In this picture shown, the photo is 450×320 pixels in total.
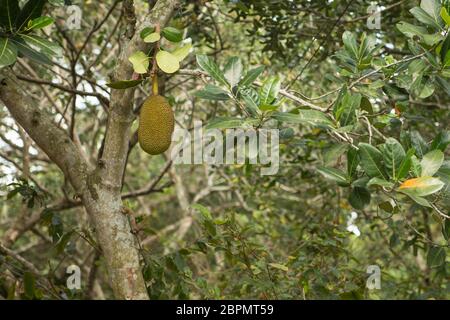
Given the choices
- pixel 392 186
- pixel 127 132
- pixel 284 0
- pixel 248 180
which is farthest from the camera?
pixel 248 180

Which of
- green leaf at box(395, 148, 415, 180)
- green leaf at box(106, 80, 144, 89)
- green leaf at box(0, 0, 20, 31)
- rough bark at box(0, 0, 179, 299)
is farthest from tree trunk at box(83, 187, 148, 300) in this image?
green leaf at box(395, 148, 415, 180)

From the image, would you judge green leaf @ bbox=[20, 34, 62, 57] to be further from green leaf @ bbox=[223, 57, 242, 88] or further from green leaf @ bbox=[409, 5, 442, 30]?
green leaf @ bbox=[409, 5, 442, 30]

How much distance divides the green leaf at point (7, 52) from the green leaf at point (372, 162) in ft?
2.27

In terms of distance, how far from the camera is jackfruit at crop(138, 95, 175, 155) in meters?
1.25

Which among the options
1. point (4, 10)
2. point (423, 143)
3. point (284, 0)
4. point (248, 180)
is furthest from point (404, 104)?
point (248, 180)

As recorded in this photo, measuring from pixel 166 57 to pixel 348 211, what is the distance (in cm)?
218

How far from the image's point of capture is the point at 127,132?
1.44m

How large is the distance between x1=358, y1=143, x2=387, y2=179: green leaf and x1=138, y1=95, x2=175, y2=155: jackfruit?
16.3 inches

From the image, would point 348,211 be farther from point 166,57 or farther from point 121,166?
point 166,57

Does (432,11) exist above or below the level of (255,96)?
above

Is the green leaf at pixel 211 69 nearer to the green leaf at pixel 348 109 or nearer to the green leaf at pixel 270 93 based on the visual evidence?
the green leaf at pixel 270 93

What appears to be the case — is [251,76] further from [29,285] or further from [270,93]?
[29,285]

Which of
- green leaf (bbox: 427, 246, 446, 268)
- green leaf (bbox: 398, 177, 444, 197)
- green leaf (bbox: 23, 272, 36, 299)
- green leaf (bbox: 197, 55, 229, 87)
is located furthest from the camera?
green leaf (bbox: 23, 272, 36, 299)

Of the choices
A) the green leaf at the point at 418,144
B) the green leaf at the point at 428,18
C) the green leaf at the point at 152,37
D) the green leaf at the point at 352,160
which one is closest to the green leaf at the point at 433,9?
the green leaf at the point at 428,18
